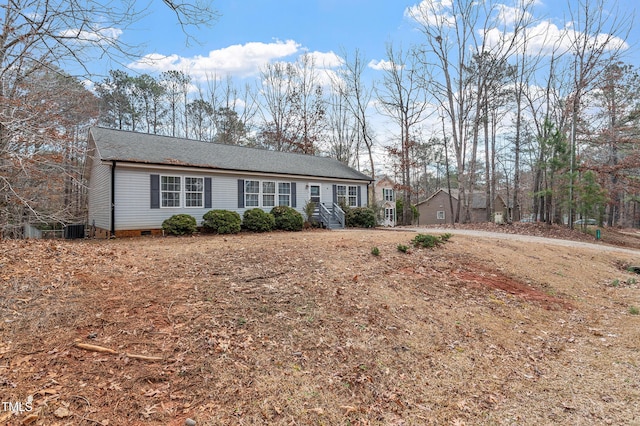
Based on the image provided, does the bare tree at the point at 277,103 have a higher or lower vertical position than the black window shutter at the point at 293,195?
higher

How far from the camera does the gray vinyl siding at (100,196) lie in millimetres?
11173

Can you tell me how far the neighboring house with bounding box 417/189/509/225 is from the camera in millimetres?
35125

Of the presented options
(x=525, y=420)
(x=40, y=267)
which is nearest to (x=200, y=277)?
(x=40, y=267)

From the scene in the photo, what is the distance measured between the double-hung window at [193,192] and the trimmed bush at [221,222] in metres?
0.81

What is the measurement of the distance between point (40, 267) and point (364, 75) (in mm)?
25853

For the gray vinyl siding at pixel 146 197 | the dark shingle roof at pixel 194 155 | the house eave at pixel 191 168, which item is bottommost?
the gray vinyl siding at pixel 146 197

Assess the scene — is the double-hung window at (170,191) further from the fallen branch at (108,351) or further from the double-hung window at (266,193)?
the fallen branch at (108,351)

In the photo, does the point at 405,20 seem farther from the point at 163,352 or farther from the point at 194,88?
the point at 163,352

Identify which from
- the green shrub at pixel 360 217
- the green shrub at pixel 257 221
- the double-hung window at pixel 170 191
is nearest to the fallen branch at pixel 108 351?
the double-hung window at pixel 170 191

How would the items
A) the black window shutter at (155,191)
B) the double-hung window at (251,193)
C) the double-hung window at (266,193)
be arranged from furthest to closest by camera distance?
the double-hung window at (266,193)
the double-hung window at (251,193)
the black window shutter at (155,191)

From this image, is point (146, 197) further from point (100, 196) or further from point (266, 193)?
point (266, 193)

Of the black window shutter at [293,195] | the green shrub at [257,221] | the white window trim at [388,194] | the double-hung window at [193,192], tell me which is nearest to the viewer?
the double-hung window at [193,192]

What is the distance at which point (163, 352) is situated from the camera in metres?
3.13

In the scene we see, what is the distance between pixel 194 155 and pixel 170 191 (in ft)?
7.44
